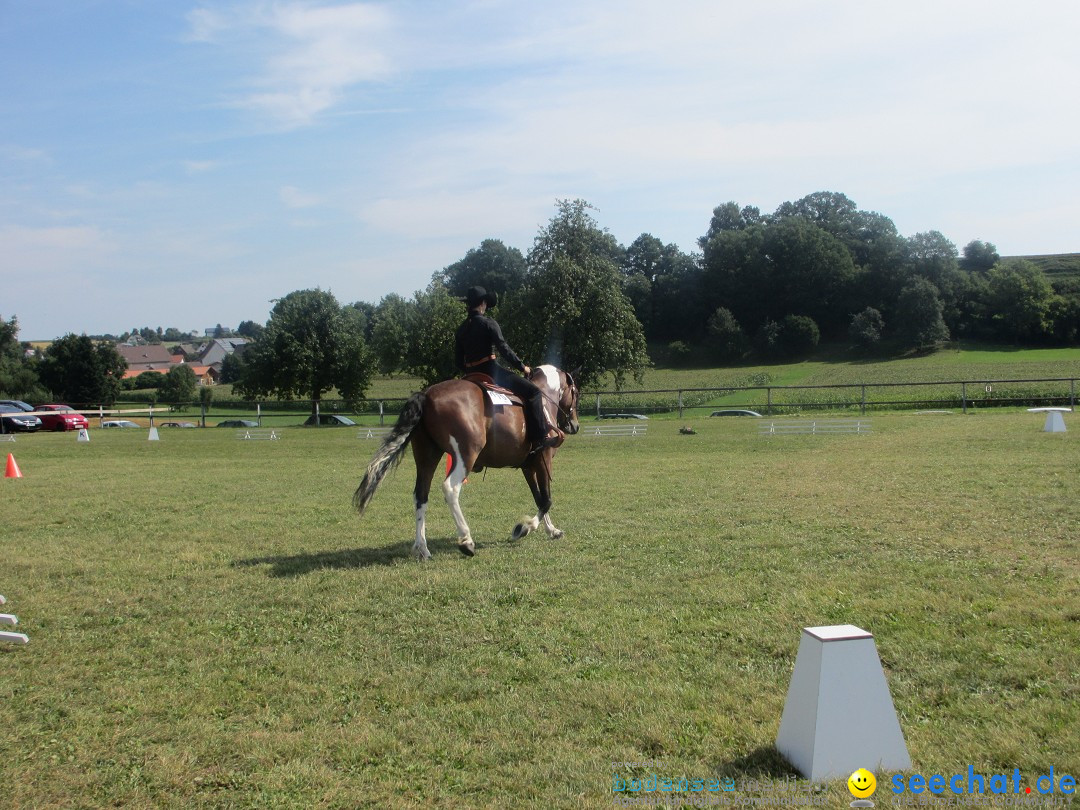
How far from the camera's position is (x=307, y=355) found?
5662 centimetres

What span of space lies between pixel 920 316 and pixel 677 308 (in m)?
26.5

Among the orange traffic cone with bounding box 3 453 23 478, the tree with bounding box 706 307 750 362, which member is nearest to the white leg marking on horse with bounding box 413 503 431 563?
the orange traffic cone with bounding box 3 453 23 478

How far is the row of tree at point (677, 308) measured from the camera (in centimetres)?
4584

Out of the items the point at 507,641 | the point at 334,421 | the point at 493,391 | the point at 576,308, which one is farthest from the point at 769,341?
the point at 507,641

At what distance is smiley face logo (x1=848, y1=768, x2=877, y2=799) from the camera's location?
356cm

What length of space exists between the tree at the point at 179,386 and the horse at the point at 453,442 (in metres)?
65.5

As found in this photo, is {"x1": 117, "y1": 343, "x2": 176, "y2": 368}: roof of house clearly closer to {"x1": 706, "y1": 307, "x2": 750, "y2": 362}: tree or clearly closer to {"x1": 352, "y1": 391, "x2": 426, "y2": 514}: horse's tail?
{"x1": 706, "y1": 307, "x2": 750, "y2": 362}: tree

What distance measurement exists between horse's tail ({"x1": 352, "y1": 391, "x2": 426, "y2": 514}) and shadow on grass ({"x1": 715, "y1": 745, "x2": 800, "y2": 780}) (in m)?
5.33

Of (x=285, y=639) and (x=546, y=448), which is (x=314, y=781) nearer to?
(x=285, y=639)

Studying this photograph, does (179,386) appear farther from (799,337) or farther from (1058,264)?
(1058,264)

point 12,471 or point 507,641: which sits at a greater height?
point 12,471

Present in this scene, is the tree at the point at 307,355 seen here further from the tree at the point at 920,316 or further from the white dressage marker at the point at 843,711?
the white dressage marker at the point at 843,711

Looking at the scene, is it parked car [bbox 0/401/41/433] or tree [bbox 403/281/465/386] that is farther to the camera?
tree [bbox 403/281/465/386]

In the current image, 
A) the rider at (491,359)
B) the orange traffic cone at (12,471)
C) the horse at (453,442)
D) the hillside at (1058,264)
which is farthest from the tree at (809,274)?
the horse at (453,442)
